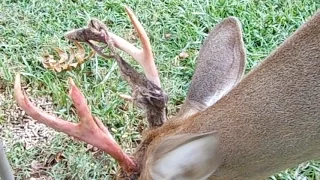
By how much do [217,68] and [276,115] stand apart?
525mm

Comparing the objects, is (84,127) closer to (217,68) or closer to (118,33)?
(217,68)

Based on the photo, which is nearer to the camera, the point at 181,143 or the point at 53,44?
the point at 181,143

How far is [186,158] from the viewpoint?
2.24 m

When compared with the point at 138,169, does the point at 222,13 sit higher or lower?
lower

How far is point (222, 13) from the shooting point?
3.86 m

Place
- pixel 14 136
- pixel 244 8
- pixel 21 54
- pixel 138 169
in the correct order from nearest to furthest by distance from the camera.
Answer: pixel 138 169 < pixel 14 136 < pixel 21 54 < pixel 244 8

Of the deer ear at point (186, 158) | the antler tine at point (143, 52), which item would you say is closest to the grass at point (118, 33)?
the antler tine at point (143, 52)

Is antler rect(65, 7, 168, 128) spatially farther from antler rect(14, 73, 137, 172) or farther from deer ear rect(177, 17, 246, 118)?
antler rect(14, 73, 137, 172)

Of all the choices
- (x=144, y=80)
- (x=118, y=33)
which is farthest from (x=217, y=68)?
(x=118, y=33)

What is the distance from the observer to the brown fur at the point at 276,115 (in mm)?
2209

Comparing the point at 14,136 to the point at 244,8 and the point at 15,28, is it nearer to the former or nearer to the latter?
the point at 15,28

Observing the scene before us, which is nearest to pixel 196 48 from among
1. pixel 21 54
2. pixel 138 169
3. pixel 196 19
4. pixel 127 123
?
pixel 196 19

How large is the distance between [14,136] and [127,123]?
49 centimetres

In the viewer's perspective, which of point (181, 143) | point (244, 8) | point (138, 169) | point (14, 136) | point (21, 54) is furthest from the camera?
point (244, 8)
